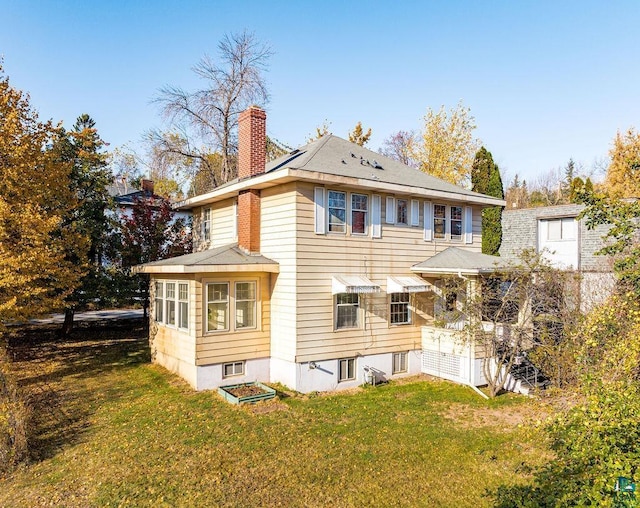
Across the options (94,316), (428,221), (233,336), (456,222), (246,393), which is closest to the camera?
(246,393)

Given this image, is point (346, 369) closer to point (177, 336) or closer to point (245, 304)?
point (245, 304)

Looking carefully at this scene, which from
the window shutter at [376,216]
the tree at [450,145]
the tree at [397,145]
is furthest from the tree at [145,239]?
the tree at [397,145]

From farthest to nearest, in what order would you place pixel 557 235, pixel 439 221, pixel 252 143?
pixel 557 235
pixel 439 221
pixel 252 143

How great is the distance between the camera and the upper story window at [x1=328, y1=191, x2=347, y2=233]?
12.9 m

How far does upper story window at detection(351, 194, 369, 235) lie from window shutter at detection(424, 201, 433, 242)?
2.71m

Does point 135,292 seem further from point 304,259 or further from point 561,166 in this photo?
point 561,166

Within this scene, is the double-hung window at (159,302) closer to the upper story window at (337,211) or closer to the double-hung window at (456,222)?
the upper story window at (337,211)

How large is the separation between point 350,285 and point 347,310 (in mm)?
1245

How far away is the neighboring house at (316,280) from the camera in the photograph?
1232 cm

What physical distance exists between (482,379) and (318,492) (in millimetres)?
8477

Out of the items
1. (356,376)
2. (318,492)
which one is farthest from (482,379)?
(318,492)

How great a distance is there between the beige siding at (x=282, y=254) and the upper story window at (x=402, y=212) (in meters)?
3.96

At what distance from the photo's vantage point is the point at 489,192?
80.1 feet


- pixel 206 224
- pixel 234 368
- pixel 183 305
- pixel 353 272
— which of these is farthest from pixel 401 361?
pixel 206 224
